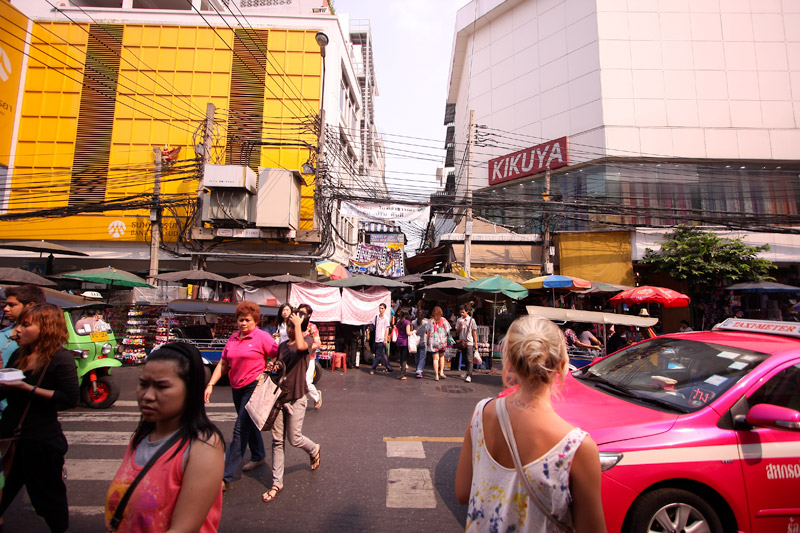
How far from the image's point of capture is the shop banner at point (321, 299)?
1180 cm

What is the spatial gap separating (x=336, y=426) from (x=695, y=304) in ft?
58.7

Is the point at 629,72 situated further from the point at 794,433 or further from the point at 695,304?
the point at 794,433

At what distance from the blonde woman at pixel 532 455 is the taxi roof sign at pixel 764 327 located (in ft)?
10.4

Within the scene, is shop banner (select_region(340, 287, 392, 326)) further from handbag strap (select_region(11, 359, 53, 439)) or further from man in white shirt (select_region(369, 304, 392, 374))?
handbag strap (select_region(11, 359, 53, 439))

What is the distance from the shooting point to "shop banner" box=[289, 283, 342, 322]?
11797 millimetres

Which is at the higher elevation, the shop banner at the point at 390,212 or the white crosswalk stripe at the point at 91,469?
the shop banner at the point at 390,212

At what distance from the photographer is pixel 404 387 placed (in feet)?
29.1

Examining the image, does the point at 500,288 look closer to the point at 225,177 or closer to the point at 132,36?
the point at 225,177

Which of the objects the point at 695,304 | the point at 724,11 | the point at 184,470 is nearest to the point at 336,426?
the point at 184,470

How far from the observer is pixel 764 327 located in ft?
11.7

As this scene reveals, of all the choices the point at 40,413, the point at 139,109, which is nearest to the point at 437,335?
the point at 40,413

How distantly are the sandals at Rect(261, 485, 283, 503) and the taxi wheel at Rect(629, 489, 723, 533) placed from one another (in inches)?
120

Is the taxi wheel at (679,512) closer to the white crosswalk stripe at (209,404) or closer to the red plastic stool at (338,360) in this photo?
the white crosswalk stripe at (209,404)

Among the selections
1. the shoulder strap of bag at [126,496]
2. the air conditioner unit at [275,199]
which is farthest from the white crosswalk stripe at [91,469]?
the air conditioner unit at [275,199]
